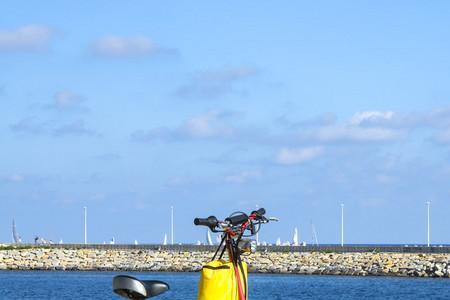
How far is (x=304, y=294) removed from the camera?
47.4 meters

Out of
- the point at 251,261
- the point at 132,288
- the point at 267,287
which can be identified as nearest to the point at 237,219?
the point at 132,288

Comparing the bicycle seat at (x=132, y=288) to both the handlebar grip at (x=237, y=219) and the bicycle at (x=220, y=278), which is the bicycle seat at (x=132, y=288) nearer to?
the bicycle at (x=220, y=278)

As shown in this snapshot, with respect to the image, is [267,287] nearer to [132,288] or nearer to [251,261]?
[251,261]

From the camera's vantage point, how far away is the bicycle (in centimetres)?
706

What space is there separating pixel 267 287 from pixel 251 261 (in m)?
14.5

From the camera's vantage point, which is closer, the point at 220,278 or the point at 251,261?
the point at 220,278

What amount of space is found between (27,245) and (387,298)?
47.0 metres

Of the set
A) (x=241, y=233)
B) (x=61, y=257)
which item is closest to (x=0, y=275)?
(x=61, y=257)

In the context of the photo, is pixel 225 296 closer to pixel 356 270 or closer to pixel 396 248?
pixel 356 270

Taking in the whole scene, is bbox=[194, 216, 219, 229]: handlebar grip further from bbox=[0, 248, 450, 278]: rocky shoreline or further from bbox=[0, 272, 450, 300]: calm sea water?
bbox=[0, 248, 450, 278]: rocky shoreline

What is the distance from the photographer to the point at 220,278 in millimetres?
7066

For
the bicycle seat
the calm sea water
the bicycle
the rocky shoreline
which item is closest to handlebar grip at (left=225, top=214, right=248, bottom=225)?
the bicycle

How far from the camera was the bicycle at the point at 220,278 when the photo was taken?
706 cm

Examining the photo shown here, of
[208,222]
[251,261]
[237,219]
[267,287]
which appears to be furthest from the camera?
[251,261]
